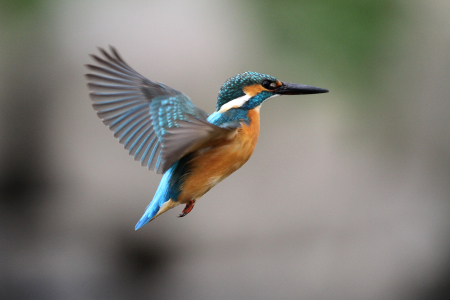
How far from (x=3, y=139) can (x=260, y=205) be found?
156cm

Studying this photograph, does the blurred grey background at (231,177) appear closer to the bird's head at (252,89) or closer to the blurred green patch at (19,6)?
the blurred green patch at (19,6)

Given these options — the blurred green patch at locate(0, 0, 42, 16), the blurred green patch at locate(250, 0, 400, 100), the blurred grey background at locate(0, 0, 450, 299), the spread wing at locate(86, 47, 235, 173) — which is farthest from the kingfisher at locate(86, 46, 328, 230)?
the blurred green patch at locate(0, 0, 42, 16)

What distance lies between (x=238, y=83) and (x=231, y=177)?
2.14 metres

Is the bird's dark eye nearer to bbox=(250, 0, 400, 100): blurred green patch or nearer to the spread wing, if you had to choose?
the spread wing

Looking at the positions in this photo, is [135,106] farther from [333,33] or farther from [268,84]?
[333,33]

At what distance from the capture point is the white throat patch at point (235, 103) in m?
0.83

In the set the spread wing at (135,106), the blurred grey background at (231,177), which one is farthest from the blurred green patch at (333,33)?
the spread wing at (135,106)

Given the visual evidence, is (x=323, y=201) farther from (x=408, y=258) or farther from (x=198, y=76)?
(x=198, y=76)

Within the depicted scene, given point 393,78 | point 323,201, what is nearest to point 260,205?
point 323,201

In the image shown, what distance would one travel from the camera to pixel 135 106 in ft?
2.96

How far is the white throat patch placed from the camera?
833mm

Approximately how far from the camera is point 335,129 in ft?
10.2

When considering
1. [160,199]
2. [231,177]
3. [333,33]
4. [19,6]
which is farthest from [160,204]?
[19,6]

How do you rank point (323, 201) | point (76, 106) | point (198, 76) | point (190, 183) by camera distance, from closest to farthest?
point (190, 183)
point (198, 76)
point (76, 106)
point (323, 201)
